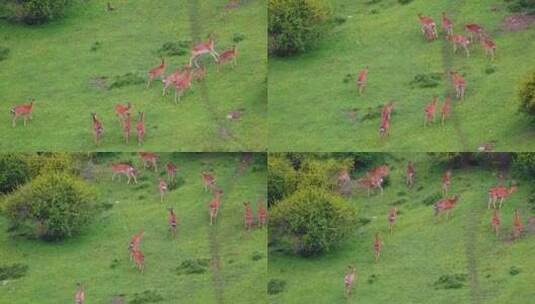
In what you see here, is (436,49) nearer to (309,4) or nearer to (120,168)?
(309,4)

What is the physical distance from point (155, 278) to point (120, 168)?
3.25 m

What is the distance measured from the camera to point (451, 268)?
45312 mm

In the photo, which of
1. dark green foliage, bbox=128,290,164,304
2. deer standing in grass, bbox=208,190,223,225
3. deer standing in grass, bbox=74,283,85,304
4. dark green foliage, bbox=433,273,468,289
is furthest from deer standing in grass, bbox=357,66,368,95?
deer standing in grass, bbox=74,283,85,304

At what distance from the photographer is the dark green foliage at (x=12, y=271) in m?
45.5

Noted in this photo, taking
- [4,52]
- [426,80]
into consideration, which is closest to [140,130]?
[4,52]

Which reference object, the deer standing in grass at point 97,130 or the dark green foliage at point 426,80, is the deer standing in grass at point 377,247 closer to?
the dark green foliage at point 426,80

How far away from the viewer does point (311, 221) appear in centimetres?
4550

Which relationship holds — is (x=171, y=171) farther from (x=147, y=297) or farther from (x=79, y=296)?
(x=79, y=296)

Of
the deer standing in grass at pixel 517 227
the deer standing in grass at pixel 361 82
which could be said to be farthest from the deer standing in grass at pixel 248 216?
the deer standing in grass at pixel 517 227

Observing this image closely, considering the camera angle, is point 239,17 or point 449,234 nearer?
point 449,234

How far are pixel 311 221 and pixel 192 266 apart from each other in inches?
104

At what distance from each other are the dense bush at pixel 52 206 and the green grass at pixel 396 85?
4390 mm

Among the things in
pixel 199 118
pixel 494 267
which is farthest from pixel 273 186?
pixel 494 267

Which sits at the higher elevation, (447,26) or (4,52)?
(447,26)
